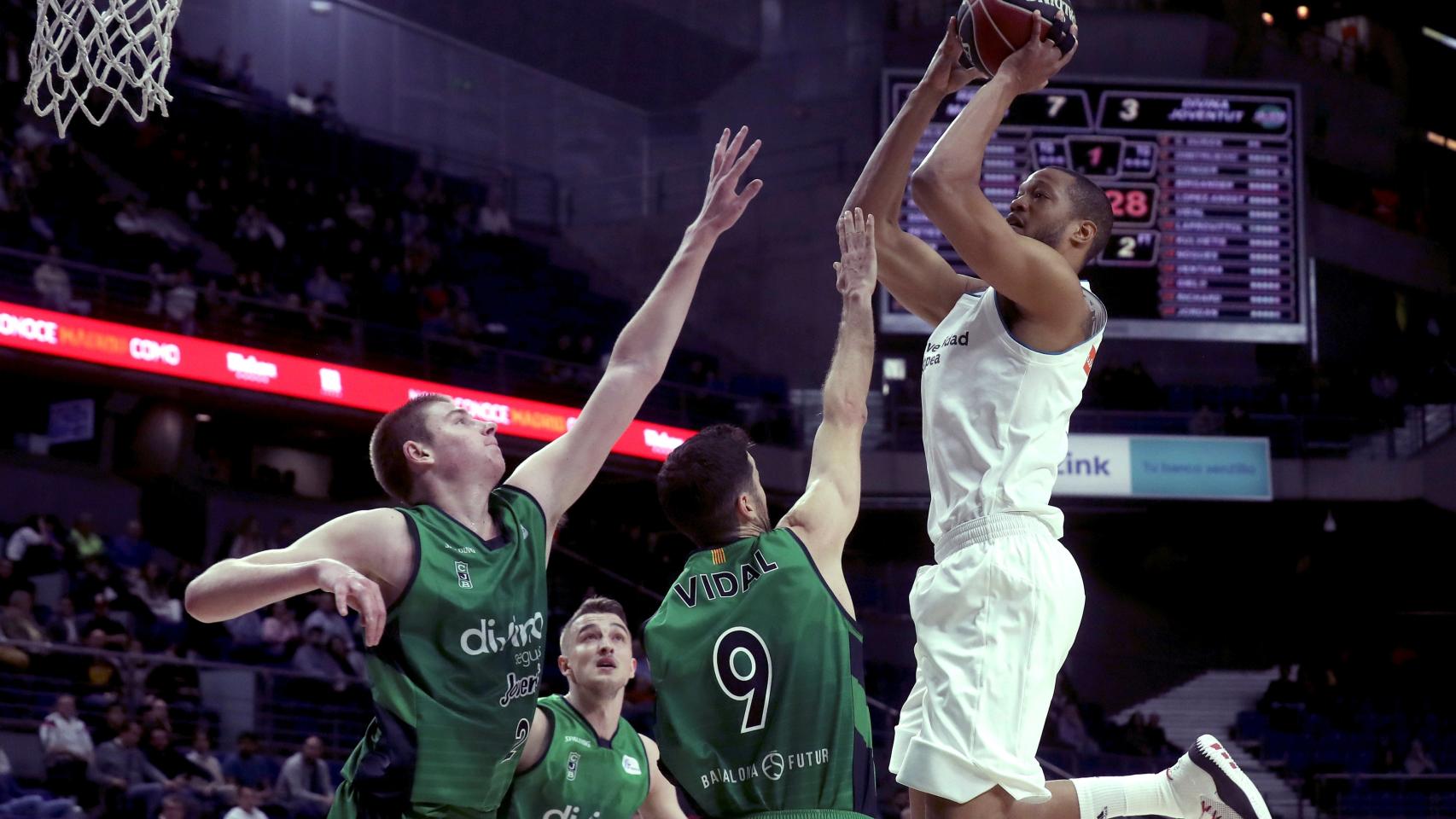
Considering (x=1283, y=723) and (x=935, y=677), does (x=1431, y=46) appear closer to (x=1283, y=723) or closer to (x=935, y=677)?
(x=1283, y=723)

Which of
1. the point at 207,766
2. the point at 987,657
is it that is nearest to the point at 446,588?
the point at 987,657

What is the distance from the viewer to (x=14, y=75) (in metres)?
16.6

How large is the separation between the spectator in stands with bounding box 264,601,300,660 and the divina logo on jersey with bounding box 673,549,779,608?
9784 mm

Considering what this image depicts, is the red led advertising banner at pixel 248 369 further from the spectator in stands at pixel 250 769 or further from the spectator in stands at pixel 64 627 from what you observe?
the spectator in stands at pixel 250 769

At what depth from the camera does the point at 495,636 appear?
368cm

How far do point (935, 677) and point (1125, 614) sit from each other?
69.6 feet

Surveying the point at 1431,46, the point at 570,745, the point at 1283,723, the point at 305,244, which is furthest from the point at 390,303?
the point at 1431,46

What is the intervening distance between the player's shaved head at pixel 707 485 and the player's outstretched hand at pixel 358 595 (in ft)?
3.26

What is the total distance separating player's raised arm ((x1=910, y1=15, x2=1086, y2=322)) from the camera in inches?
152

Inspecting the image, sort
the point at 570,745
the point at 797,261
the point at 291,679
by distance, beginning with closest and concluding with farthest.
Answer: the point at 570,745
the point at 291,679
the point at 797,261

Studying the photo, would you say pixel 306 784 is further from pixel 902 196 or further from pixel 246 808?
pixel 902 196

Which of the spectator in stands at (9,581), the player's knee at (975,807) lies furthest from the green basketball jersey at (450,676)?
the spectator in stands at (9,581)

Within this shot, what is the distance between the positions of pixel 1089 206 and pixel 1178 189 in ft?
49.5

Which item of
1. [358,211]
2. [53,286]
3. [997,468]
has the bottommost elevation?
[997,468]
